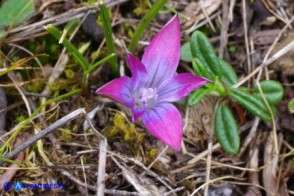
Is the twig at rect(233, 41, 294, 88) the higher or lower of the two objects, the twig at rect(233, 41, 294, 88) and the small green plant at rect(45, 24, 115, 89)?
the lower

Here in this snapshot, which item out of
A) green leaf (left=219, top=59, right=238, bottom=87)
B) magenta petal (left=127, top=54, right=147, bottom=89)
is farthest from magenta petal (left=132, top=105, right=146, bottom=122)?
green leaf (left=219, top=59, right=238, bottom=87)

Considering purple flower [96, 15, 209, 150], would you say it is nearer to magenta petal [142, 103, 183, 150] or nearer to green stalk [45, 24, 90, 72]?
magenta petal [142, 103, 183, 150]

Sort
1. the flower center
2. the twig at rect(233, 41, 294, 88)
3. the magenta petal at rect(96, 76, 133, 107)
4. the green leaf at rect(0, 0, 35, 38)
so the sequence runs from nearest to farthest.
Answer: the magenta petal at rect(96, 76, 133, 107)
the flower center
the green leaf at rect(0, 0, 35, 38)
the twig at rect(233, 41, 294, 88)

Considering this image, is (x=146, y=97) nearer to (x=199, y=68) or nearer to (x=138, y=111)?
(x=138, y=111)
